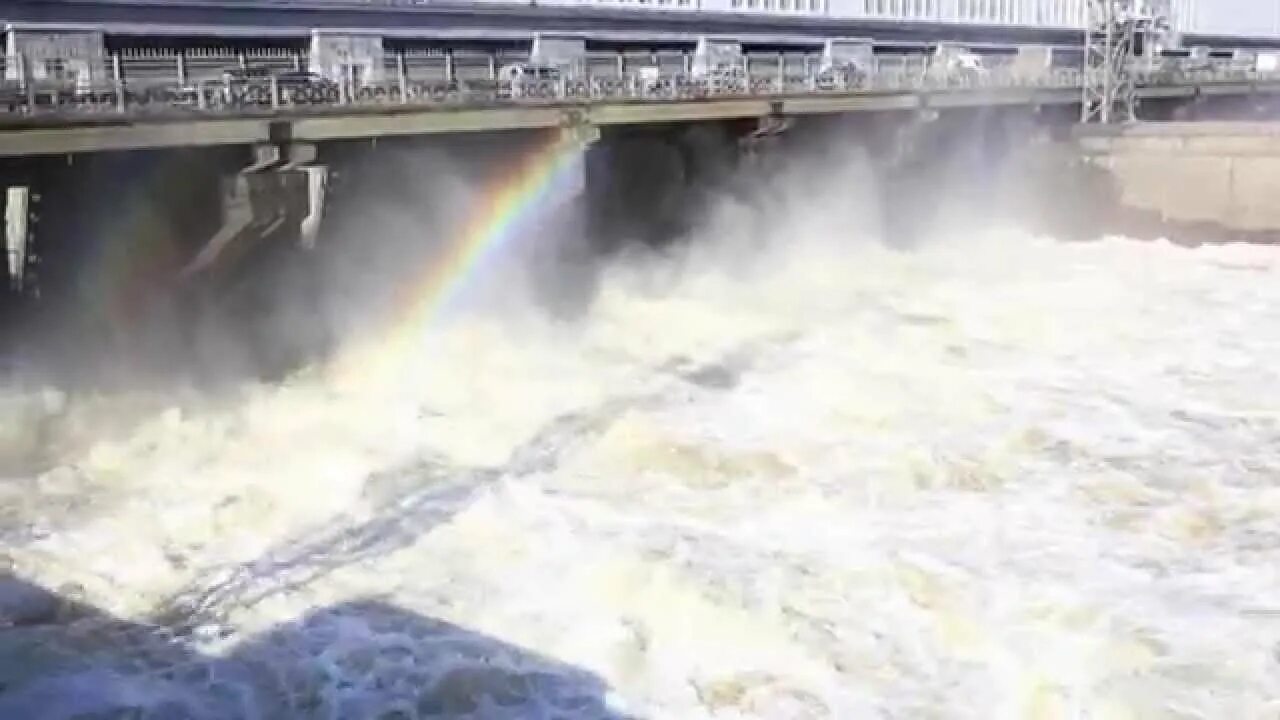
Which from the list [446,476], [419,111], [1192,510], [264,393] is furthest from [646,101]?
[1192,510]

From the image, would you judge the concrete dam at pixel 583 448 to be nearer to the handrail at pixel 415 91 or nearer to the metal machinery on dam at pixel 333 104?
the metal machinery on dam at pixel 333 104

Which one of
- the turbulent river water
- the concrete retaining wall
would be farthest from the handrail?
the concrete retaining wall

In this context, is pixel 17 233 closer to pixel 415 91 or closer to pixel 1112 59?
pixel 415 91

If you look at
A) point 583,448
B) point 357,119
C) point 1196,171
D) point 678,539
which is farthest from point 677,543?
point 1196,171

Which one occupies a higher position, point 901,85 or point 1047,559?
point 901,85

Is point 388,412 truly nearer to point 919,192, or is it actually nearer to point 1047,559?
point 1047,559

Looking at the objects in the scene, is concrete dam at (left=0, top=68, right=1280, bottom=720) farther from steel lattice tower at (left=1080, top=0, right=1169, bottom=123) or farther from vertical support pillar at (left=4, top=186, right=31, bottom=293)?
steel lattice tower at (left=1080, top=0, right=1169, bottom=123)
